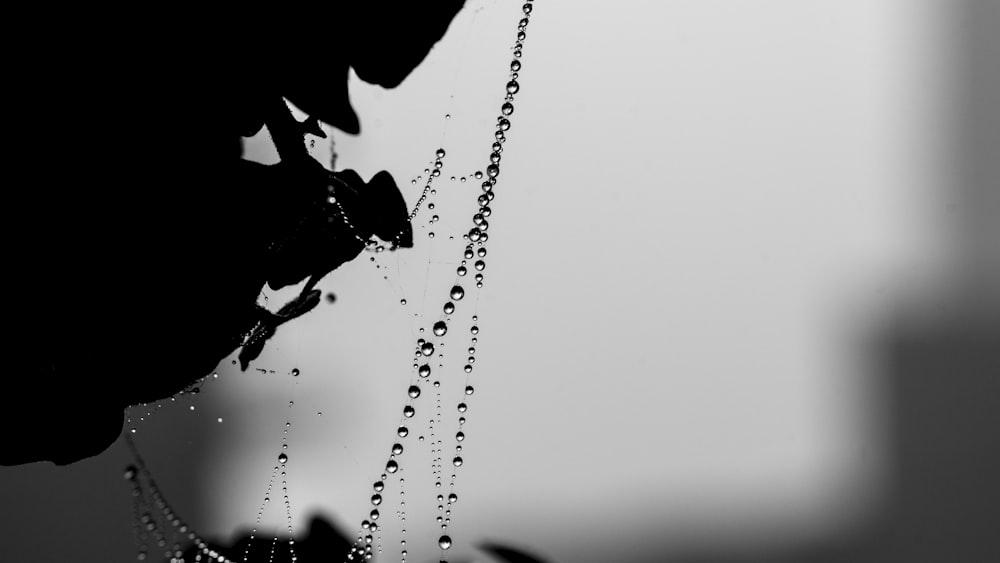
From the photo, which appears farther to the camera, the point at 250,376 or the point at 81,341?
the point at 250,376

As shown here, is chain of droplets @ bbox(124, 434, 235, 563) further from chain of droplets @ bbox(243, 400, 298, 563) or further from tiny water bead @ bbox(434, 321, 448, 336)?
→ tiny water bead @ bbox(434, 321, 448, 336)

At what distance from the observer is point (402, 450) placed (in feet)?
1.39

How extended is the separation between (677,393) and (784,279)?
231 millimetres

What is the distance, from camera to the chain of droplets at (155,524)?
38cm

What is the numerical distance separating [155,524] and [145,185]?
30 cm

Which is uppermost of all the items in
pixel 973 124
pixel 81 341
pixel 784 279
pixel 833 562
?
pixel 973 124

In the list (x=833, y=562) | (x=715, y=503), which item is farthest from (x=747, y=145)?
(x=833, y=562)

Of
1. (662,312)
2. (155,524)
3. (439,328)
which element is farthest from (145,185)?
(662,312)

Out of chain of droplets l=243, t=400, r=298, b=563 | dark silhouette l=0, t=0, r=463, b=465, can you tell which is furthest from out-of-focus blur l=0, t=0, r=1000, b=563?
dark silhouette l=0, t=0, r=463, b=465

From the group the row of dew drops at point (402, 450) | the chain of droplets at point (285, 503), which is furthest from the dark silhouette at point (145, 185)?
the chain of droplets at point (285, 503)

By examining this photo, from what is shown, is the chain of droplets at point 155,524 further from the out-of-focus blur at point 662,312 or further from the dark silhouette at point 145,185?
the dark silhouette at point 145,185

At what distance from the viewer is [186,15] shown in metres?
0.20

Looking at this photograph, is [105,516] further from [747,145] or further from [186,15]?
[747,145]

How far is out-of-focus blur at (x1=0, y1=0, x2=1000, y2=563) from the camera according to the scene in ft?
1.76
